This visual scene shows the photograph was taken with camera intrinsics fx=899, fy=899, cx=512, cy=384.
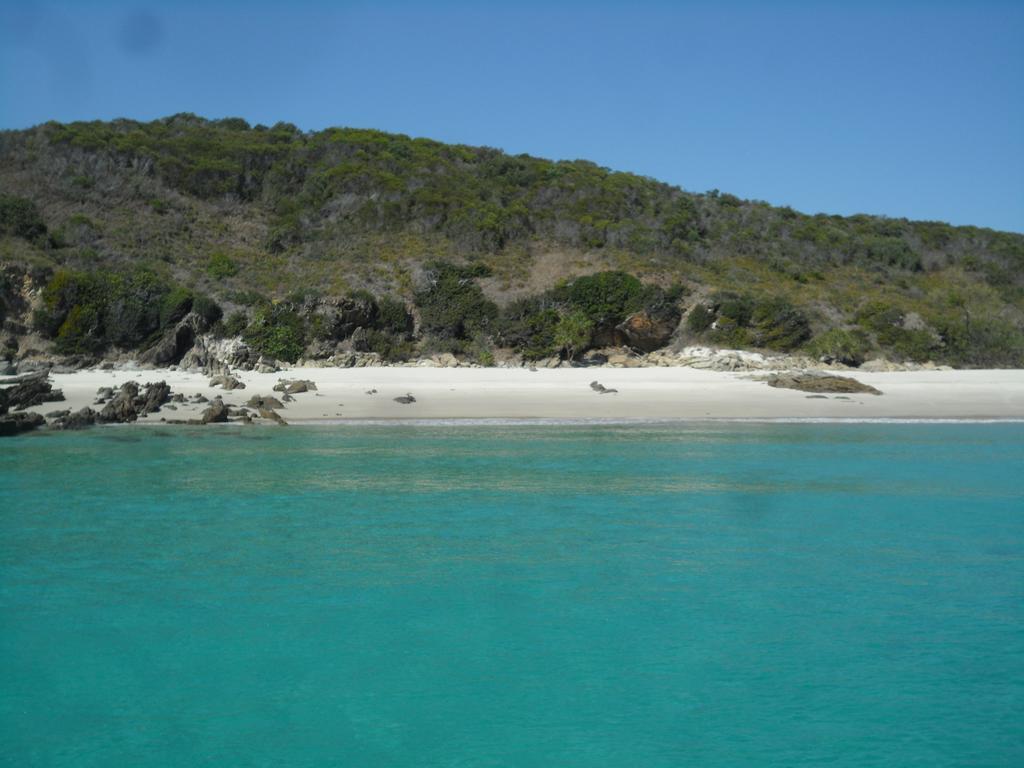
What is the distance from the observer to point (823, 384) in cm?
2342

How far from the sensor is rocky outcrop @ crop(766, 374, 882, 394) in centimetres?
2317

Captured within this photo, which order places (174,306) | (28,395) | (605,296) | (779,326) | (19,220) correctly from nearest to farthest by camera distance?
(28,395), (174,306), (779,326), (605,296), (19,220)

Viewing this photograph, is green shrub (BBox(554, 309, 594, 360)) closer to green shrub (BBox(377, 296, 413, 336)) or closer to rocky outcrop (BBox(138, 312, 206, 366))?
green shrub (BBox(377, 296, 413, 336))

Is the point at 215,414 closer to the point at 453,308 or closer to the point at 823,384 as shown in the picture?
the point at 823,384

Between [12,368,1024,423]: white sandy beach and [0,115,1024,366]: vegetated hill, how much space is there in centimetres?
A: 625

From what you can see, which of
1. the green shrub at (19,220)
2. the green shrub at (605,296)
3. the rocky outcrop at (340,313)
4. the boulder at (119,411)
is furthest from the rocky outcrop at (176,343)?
the green shrub at (605,296)

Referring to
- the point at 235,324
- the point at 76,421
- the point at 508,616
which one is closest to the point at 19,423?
the point at 76,421

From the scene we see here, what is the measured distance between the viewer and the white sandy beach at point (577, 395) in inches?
806

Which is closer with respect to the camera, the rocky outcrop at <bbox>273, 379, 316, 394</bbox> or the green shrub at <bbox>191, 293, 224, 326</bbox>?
the rocky outcrop at <bbox>273, 379, 316, 394</bbox>

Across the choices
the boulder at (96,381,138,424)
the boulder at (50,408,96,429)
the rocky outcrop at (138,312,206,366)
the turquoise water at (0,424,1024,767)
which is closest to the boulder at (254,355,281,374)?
the rocky outcrop at (138,312,206,366)

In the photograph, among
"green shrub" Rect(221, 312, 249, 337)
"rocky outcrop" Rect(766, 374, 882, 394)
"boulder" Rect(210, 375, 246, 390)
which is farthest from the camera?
"green shrub" Rect(221, 312, 249, 337)

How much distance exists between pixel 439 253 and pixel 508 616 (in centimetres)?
3320

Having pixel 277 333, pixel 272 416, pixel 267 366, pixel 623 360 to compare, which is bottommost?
pixel 272 416

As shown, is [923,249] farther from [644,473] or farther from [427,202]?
[644,473]
